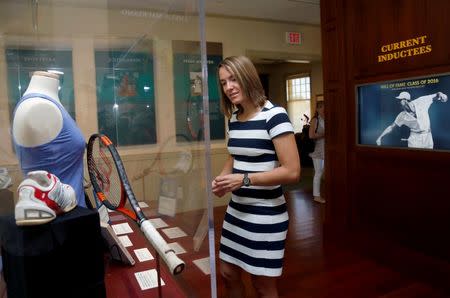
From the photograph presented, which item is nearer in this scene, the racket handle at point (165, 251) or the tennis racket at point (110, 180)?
the racket handle at point (165, 251)

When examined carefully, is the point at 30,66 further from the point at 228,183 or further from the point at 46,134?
the point at 228,183

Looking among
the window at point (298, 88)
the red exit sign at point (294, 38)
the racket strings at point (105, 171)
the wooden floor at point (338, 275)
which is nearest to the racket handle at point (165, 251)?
the racket strings at point (105, 171)

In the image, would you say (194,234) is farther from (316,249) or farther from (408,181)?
(316,249)

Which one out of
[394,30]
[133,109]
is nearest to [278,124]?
[133,109]

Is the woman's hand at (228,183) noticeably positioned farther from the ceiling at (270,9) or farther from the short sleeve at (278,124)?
the ceiling at (270,9)

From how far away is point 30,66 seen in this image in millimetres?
1138

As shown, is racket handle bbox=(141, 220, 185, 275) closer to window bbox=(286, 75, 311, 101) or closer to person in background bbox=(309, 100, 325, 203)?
person in background bbox=(309, 100, 325, 203)

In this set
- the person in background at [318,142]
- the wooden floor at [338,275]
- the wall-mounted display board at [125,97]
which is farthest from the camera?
the person in background at [318,142]

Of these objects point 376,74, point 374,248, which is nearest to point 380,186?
point 374,248

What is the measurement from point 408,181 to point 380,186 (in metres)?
0.24

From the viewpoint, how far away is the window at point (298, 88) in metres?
8.48

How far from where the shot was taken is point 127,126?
69.2 inches

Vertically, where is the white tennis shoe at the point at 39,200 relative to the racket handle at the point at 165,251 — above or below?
above

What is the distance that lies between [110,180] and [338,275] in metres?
2.05
